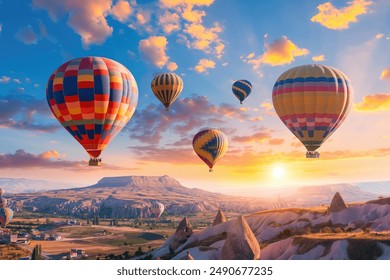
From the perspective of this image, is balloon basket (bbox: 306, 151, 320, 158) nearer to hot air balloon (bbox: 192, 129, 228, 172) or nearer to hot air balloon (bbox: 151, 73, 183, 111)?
hot air balloon (bbox: 192, 129, 228, 172)

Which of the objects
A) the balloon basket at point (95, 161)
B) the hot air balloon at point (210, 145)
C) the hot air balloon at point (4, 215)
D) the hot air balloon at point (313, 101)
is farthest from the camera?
the hot air balloon at point (4, 215)

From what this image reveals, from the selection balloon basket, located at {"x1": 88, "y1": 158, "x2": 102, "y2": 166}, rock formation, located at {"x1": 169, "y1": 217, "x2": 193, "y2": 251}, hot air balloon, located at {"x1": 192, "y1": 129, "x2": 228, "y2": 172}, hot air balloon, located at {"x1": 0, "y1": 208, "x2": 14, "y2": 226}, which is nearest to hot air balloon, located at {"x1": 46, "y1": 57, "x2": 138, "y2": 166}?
balloon basket, located at {"x1": 88, "y1": 158, "x2": 102, "y2": 166}

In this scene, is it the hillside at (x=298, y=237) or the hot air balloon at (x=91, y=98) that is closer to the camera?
the hillside at (x=298, y=237)

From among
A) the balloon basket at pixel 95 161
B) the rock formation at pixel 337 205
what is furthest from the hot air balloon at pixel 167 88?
the rock formation at pixel 337 205

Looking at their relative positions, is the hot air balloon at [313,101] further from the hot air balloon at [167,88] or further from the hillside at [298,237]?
the hot air balloon at [167,88]
